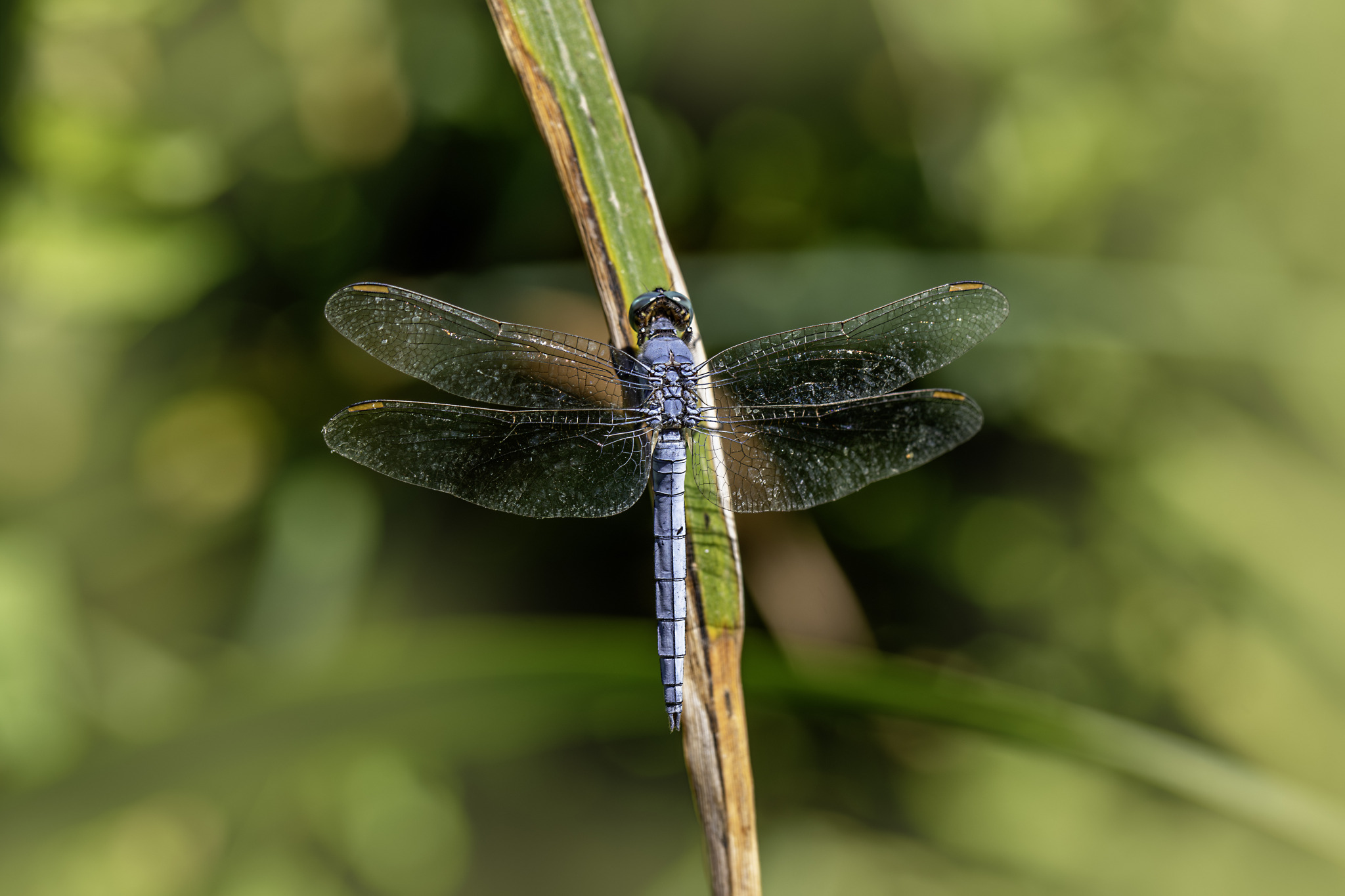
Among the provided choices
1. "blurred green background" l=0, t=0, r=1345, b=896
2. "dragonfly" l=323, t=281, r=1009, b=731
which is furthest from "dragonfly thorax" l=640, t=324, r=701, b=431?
"blurred green background" l=0, t=0, r=1345, b=896

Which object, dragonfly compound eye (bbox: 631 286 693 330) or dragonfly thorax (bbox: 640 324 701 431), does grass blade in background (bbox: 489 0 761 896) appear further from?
dragonfly thorax (bbox: 640 324 701 431)

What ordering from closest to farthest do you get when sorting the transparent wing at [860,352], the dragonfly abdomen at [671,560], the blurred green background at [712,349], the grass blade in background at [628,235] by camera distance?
the grass blade in background at [628,235] < the dragonfly abdomen at [671,560] < the transparent wing at [860,352] < the blurred green background at [712,349]

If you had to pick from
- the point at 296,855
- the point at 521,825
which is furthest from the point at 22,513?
the point at 521,825

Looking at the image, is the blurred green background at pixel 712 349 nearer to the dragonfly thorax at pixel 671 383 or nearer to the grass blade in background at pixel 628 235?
the dragonfly thorax at pixel 671 383

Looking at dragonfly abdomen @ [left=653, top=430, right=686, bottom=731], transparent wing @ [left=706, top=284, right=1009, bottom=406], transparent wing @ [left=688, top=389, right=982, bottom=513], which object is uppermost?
transparent wing @ [left=706, top=284, right=1009, bottom=406]

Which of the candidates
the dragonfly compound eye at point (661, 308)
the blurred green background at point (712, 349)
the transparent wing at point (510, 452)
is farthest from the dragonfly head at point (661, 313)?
the blurred green background at point (712, 349)

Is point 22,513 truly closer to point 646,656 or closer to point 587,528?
point 587,528
